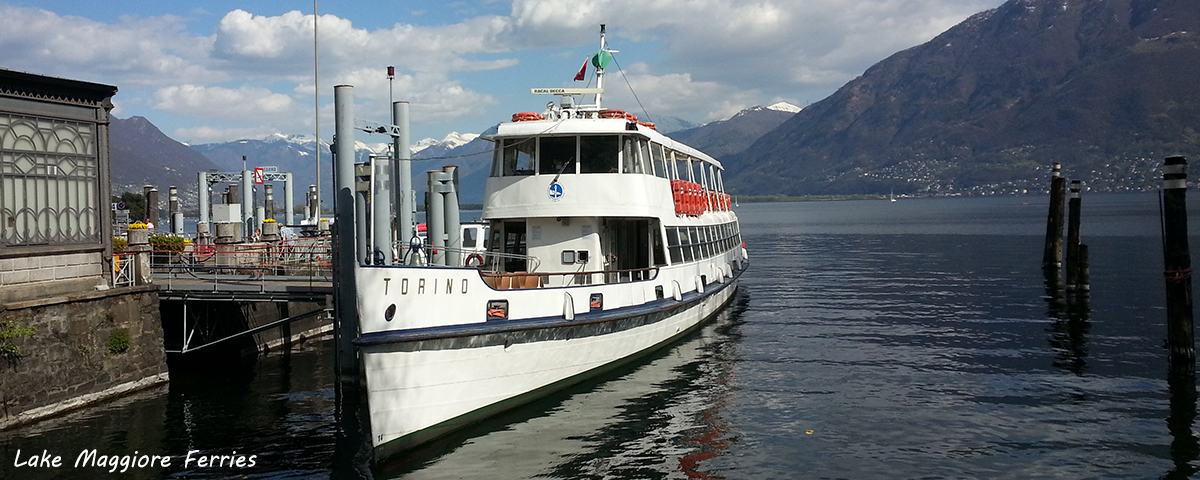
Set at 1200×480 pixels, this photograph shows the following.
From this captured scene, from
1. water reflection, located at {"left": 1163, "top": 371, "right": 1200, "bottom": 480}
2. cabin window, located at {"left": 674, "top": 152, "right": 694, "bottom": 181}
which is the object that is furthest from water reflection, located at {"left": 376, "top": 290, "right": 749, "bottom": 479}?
cabin window, located at {"left": 674, "top": 152, "right": 694, "bottom": 181}

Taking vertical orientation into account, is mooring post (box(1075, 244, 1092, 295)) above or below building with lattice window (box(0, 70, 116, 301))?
below

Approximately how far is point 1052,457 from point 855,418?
132 inches

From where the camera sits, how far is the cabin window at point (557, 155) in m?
20.2

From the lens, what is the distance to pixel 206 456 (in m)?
14.8

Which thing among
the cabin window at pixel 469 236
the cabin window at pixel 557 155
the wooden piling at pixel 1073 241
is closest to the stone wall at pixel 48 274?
the cabin window at pixel 557 155

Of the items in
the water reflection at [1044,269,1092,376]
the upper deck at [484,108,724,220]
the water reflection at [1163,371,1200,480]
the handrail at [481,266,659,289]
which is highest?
the upper deck at [484,108,724,220]

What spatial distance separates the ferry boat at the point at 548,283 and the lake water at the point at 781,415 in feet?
2.35

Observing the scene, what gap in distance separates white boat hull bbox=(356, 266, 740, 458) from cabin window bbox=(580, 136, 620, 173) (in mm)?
3422

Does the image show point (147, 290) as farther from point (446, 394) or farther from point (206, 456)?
point (446, 394)

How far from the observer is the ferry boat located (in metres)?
13.8

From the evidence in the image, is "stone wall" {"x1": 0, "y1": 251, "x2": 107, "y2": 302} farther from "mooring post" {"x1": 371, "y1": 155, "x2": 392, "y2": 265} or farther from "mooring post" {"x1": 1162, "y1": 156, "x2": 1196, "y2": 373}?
"mooring post" {"x1": 1162, "y1": 156, "x2": 1196, "y2": 373}

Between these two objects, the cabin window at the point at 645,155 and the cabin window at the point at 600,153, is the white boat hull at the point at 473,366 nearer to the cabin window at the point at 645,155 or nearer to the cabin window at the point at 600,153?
the cabin window at the point at 600,153

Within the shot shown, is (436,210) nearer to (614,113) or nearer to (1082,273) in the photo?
(614,113)

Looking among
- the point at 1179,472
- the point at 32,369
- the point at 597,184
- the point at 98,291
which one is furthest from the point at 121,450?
the point at 1179,472
